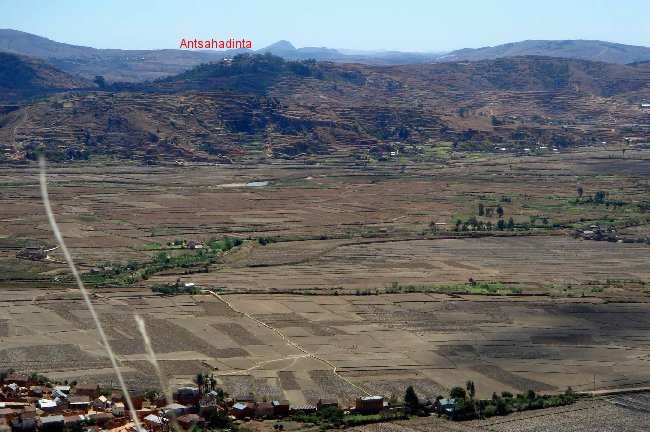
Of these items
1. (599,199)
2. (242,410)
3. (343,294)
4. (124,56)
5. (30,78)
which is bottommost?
(343,294)

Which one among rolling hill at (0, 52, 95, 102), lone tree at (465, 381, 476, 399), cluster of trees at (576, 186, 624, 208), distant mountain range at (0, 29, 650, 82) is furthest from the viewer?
distant mountain range at (0, 29, 650, 82)

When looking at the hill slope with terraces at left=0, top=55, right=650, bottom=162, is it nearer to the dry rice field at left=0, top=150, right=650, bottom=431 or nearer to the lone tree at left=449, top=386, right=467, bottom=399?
the dry rice field at left=0, top=150, right=650, bottom=431

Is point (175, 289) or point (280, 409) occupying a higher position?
point (280, 409)

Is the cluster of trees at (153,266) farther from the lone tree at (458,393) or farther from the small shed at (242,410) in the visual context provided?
the lone tree at (458,393)

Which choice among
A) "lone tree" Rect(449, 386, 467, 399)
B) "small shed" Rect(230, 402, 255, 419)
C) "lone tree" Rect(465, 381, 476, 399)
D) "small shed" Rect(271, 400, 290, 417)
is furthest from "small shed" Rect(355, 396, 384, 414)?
"small shed" Rect(230, 402, 255, 419)

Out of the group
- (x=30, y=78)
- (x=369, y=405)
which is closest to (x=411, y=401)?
(x=369, y=405)

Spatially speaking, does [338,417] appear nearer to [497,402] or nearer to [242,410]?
[242,410]

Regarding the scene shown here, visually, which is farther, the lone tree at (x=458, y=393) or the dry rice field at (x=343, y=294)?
the dry rice field at (x=343, y=294)

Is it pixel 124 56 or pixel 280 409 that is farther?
pixel 124 56

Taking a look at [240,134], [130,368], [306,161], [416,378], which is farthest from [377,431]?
[240,134]

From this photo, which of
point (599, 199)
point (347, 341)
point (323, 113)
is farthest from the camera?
point (323, 113)

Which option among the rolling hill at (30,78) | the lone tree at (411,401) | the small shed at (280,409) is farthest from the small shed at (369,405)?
the rolling hill at (30,78)
